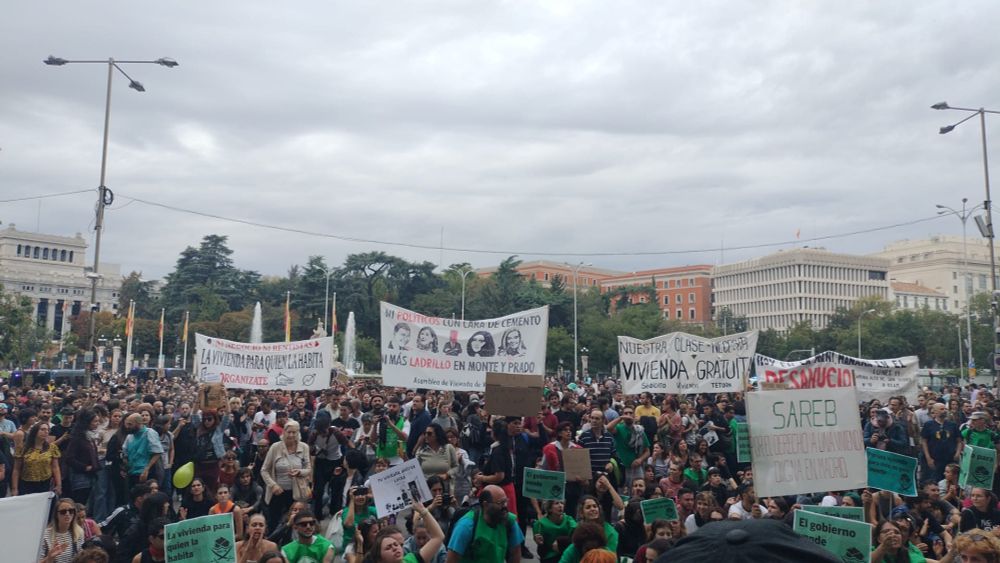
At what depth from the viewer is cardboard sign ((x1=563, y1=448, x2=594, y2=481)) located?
33.6ft

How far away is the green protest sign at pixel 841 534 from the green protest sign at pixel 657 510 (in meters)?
1.93

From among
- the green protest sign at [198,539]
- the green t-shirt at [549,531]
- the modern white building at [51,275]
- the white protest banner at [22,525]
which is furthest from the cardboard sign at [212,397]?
the modern white building at [51,275]

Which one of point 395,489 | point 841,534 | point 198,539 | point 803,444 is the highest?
point 803,444

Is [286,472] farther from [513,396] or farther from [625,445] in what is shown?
[625,445]

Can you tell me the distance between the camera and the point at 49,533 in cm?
777

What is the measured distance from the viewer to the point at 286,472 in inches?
422

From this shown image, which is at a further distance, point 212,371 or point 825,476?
point 212,371

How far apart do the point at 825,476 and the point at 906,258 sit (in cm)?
15655

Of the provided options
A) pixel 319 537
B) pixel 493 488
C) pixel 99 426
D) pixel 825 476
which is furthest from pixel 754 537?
pixel 99 426

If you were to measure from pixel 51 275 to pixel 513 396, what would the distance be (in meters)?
131

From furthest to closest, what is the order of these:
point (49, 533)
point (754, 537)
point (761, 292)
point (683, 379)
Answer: point (761, 292)
point (683, 379)
point (49, 533)
point (754, 537)

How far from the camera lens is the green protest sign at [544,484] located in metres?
9.02

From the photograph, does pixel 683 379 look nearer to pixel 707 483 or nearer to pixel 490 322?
pixel 490 322

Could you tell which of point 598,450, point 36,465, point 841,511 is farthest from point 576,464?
point 36,465
